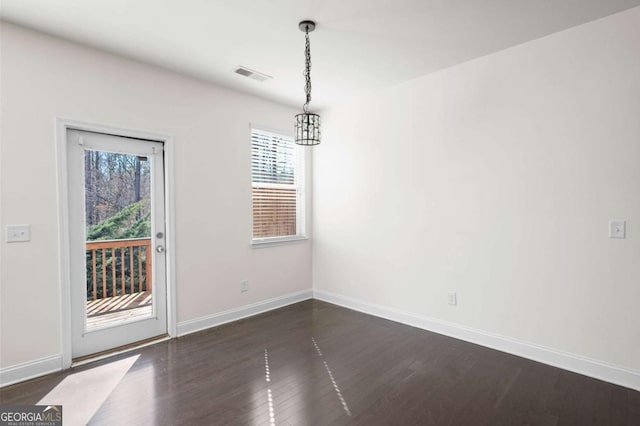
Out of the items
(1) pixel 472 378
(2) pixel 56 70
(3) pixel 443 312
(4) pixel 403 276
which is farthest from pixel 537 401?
(2) pixel 56 70

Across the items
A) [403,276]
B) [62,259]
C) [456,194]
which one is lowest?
[403,276]

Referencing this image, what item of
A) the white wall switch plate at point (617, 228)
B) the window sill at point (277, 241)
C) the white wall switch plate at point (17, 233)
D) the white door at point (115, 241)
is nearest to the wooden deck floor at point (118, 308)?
the white door at point (115, 241)

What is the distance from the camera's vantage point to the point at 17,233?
253cm

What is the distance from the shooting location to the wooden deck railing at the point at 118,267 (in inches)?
116

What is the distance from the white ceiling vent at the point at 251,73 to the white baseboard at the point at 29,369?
3.03 m

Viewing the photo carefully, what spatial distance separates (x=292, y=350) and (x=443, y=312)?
5.40 feet

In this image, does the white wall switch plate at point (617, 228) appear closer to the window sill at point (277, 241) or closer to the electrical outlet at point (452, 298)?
the electrical outlet at point (452, 298)

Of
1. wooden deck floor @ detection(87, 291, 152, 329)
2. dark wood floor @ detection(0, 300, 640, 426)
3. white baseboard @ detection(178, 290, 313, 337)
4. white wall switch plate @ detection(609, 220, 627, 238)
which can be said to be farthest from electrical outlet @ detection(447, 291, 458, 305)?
wooden deck floor @ detection(87, 291, 152, 329)

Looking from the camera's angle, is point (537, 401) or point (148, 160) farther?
point (148, 160)

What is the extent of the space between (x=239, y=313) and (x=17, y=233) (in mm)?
2252

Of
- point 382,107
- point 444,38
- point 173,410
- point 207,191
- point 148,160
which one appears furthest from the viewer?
point 382,107

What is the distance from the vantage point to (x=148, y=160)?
3295 mm

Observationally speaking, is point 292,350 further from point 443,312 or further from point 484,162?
point 484,162

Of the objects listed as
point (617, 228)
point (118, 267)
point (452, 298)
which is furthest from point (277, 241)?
point (617, 228)
